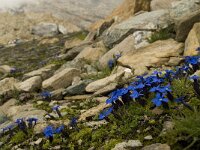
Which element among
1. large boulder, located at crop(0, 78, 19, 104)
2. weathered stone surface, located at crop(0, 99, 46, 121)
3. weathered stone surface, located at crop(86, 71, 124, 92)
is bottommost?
large boulder, located at crop(0, 78, 19, 104)

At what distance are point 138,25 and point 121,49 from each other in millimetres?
1357

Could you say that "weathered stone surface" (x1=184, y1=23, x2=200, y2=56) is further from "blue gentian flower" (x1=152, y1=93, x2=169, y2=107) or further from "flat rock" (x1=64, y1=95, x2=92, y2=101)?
"blue gentian flower" (x1=152, y1=93, x2=169, y2=107)

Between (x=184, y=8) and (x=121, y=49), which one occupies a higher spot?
(x=184, y=8)

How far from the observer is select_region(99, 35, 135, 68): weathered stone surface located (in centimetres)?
1344

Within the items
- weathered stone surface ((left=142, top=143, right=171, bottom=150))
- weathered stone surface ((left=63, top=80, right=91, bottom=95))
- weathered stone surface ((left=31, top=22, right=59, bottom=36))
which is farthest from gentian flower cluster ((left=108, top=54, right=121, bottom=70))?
weathered stone surface ((left=31, top=22, right=59, bottom=36))

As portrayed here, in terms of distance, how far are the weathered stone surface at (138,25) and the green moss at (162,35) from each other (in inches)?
14.4

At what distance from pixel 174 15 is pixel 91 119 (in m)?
6.25

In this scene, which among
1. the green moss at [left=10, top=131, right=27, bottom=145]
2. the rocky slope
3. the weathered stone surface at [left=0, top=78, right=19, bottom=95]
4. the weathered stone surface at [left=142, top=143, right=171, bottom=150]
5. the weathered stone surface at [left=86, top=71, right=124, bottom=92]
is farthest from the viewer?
the weathered stone surface at [left=0, top=78, right=19, bottom=95]

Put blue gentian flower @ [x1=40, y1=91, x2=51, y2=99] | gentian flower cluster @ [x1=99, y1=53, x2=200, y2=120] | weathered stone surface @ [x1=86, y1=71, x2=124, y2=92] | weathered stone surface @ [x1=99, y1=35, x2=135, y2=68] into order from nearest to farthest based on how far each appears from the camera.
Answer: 1. gentian flower cluster @ [x1=99, y1=53, x2=200, y2=120]
2. weathered stone surface @ [x1=86, y1=71, x2=124, y2=92]
3. blue gentian flower @ [x1=40, y1=91, x2=51, y2=99]
4. weathered stone surface @ [x1=99, y1=35, x2=135, y2=68]

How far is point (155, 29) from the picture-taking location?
13.6 m

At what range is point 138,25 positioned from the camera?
47.5 feet

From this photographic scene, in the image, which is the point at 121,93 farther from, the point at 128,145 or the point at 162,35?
the point at 162,35

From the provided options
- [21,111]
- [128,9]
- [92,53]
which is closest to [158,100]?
[21,111]

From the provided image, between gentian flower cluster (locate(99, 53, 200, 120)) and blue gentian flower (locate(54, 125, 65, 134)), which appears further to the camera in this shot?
blue gentian flower (locate(54, 125, 65, 134))
